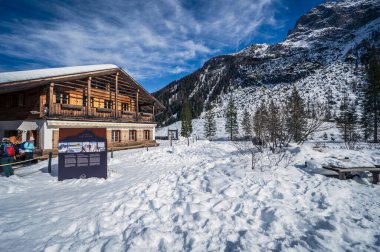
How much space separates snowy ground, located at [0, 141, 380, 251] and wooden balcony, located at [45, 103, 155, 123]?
998 cm

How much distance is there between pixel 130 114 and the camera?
75.2 ft

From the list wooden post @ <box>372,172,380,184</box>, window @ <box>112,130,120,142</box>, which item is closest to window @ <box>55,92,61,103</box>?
window @ <box>112,130,120,142</box>

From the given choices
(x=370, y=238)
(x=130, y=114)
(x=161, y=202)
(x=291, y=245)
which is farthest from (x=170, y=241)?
(x=130, y=114)

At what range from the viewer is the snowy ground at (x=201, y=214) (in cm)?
347

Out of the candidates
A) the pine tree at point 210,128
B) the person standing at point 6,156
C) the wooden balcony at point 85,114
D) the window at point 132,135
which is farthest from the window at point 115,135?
the pine tree at point 210,128

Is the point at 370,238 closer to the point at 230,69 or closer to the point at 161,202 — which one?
the point at 161,202

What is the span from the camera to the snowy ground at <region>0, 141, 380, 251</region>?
3.47 metres

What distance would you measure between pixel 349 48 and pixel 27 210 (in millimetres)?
165114

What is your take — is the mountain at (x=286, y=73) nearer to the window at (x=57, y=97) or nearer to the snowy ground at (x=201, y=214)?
the window at (x=57, y=97)

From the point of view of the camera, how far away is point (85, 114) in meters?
17.9

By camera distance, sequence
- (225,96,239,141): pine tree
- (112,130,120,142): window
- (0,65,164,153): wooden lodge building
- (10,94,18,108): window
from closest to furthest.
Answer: (0,65,164,153): wooden lodge building
(10,94,18,108): window
(112,130,120,142): window
(225,96,239,141): pine tree

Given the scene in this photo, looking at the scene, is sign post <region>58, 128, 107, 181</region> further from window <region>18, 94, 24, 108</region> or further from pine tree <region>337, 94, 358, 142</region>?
pine tree <region>337, 94, 358, 142</region>

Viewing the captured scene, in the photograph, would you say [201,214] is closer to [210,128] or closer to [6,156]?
[6,156]

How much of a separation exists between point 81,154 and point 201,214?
6.64 meters
